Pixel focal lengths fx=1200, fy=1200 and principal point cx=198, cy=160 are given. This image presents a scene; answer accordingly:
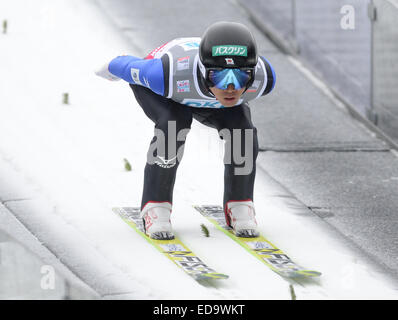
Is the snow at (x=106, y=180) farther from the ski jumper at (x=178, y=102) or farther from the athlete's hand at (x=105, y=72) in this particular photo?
the athlete's hand at (x=105, y=72)

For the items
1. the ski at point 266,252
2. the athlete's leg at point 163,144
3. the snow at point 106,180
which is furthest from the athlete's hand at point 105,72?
the ski at point 266,252

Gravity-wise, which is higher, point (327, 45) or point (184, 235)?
point (327, 45)

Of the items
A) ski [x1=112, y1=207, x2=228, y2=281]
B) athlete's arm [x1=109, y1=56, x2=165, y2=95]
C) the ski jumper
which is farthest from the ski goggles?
ski [x1=112, y1=207, x2=228, y2=281]

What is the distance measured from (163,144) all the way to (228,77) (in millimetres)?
666

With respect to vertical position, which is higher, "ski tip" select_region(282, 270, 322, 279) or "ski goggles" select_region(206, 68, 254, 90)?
"ski goggles" select_region(206, 68, 254, 90)

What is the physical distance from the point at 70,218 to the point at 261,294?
1698 millimetres

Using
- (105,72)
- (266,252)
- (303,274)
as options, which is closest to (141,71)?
(105,72)

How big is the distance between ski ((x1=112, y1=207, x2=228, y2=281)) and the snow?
0.05 meters

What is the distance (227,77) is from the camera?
23.3 feet

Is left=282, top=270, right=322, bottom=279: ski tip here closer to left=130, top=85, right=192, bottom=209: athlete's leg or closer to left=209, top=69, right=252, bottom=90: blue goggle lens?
left=130, top=85, right=192, bottom=209: athlete's leg

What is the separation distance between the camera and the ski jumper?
737cm

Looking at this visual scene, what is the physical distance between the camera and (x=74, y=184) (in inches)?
338
